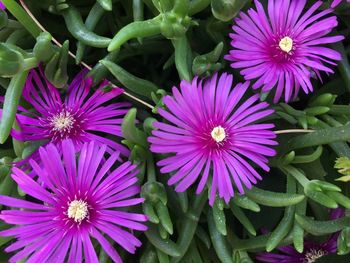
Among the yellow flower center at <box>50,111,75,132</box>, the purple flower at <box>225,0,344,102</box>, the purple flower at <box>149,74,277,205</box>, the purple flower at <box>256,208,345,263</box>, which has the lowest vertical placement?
the purple flower at <box>256,208,345,263</box>

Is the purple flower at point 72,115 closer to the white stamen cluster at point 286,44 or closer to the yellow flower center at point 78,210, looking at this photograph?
the yellow flower center at point 78,210

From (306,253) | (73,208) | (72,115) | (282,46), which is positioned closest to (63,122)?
(72,115)

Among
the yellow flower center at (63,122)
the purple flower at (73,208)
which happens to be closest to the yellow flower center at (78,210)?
the purple flower at (73,208)

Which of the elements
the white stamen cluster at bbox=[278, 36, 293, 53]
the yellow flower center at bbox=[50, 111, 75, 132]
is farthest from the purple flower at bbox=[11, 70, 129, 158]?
the white stamen cluster at bbox=[278, 36, 293, 53]

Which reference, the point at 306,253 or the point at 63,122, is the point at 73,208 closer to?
the point at 63,122

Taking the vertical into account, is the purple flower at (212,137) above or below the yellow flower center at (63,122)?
below

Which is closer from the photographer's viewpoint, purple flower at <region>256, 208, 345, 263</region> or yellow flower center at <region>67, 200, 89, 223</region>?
yellow flower center at <region>67, 200, 89, 223</region>

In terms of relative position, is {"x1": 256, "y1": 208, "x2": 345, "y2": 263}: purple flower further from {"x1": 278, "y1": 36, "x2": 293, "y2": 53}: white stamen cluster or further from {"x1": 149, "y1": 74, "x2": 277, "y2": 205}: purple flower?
{"x1": 278, "y1": 36, "x2": 293, "y2": 53}: white stamen cluster

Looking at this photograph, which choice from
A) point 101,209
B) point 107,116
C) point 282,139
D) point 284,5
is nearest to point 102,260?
point 101,209
